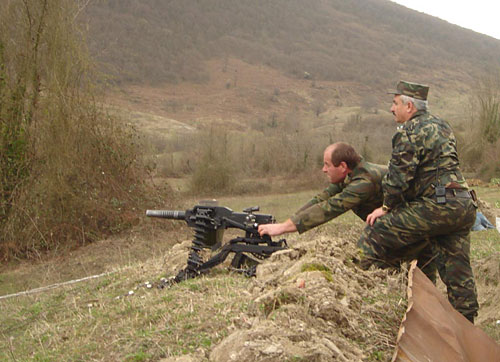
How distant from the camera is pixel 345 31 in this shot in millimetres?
95438

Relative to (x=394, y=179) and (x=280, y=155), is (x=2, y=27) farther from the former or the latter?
(x=280, y=155)

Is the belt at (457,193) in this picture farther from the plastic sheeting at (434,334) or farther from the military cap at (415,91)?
the plastic sheeting at (434,334)

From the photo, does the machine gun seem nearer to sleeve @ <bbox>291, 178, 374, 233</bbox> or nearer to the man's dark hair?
sleeve @ <bbox>291, 178, 374, 233</bbox>

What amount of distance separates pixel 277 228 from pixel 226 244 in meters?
0.76

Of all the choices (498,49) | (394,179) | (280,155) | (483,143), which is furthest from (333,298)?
(498,49)

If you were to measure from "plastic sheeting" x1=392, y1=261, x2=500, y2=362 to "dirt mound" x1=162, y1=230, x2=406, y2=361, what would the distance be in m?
0.26

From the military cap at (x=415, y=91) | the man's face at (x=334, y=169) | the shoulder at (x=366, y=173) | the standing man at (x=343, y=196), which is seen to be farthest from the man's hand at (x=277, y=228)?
the military cap at (x=415, y=91)

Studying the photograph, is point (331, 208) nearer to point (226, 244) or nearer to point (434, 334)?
point (226, 244)

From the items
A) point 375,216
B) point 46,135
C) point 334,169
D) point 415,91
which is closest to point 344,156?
point 334,169

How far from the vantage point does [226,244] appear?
545cm

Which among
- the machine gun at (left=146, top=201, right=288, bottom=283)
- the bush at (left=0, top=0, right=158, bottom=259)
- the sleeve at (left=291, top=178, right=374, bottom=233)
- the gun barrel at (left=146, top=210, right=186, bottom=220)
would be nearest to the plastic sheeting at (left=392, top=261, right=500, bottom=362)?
the sleeve at (left=291, top=178, right=374, bottom=233)

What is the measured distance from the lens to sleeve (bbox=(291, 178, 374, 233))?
15.9 feet

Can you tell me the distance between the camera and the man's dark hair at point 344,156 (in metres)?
5.07

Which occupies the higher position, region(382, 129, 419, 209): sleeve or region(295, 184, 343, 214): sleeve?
region(382, 129, 419, 209): sleeve
